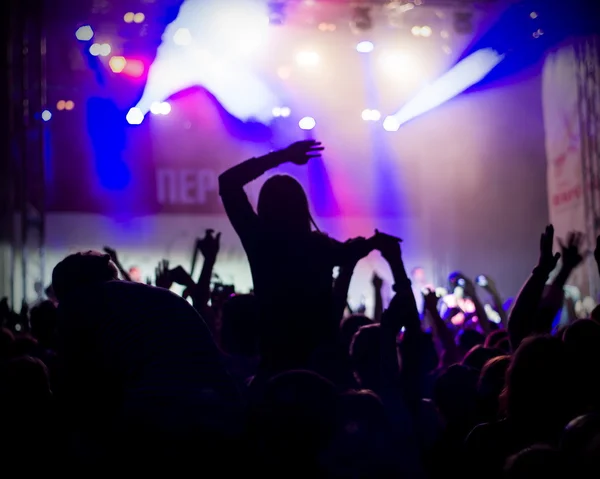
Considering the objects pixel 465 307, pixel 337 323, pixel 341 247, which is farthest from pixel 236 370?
pixel 465 307

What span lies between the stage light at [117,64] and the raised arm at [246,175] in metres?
11.5

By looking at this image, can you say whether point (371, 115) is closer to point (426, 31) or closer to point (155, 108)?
point (426, 31)

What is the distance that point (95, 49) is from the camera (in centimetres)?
1309

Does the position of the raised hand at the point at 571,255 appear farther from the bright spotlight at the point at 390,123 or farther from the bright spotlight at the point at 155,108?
the bright spotlight at the point at 390,123

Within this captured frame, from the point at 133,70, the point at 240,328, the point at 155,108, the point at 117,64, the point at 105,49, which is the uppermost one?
the point at 105,49

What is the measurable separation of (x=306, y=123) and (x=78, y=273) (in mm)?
12528

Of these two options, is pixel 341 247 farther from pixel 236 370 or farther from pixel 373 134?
pixel 373 134

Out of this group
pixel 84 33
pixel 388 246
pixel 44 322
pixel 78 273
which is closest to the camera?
pixel 78 273

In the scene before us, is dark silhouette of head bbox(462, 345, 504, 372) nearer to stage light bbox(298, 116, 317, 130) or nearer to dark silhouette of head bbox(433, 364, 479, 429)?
dark silhouette of head bbox(433, 364, 479, 429)

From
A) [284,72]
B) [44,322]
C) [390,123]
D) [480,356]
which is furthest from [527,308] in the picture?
[390,123]

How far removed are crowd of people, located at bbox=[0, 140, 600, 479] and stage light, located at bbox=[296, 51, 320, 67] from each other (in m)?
11.4

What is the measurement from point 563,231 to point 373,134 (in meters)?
4.40

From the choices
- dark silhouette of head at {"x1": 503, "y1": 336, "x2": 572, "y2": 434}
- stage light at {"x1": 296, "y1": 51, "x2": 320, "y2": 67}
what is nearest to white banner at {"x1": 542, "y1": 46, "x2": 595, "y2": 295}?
stage light at {"x1": 296, "y1": 51, "x2": 320, "y2": 67}

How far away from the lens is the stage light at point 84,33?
1270 centimetres
